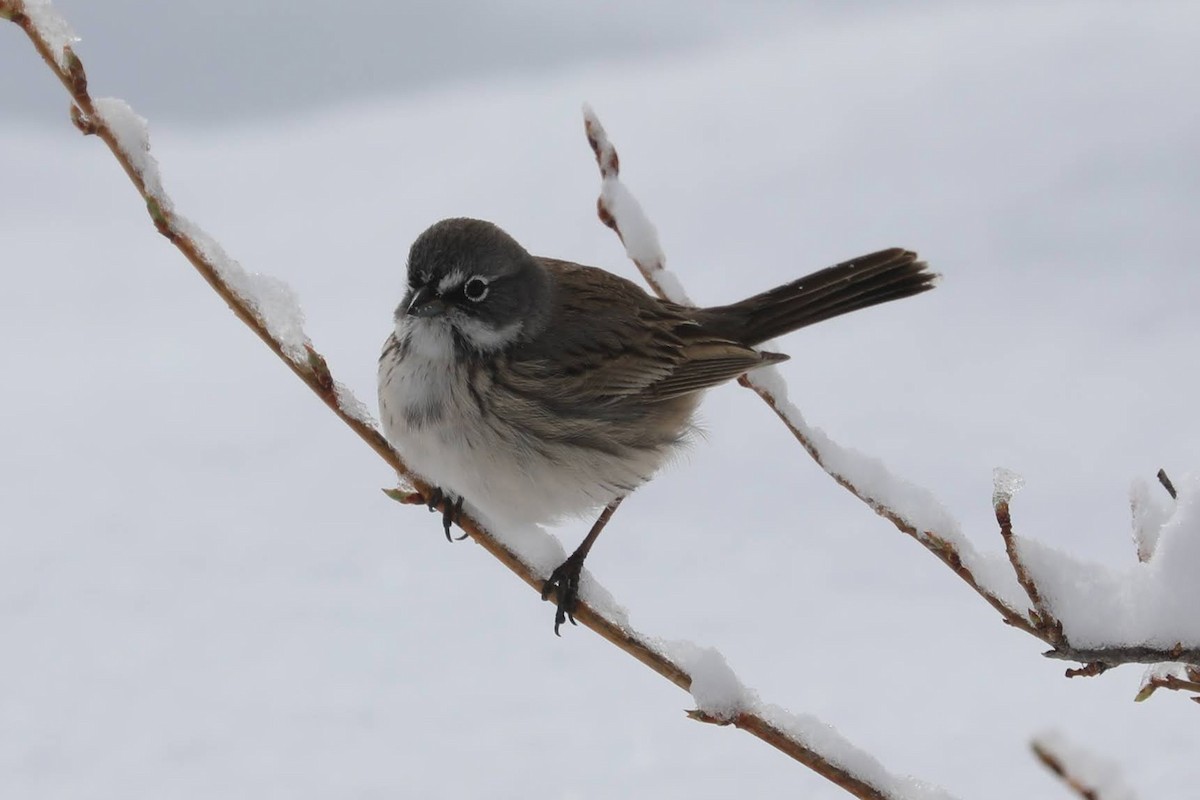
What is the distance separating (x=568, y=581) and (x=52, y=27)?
2.06 m

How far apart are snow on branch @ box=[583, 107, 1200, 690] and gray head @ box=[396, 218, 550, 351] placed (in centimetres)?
159

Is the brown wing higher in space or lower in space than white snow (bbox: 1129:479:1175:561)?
higher

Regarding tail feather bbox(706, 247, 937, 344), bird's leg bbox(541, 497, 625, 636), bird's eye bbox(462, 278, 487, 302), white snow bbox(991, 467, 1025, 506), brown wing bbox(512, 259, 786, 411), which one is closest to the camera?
white snow bbox(991, 467, 1025, 506)

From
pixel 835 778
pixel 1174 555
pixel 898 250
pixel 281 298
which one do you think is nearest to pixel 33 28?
pixel 281 298

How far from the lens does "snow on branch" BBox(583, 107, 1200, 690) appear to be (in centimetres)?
198

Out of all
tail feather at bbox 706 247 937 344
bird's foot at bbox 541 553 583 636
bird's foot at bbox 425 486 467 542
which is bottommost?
bird's foot at bbox 541 553 583 636

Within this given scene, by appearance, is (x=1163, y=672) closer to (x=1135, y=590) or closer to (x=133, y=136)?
(x=1135, y=590)

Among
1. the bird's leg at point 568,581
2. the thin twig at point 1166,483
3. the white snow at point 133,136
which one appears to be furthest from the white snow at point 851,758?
the white snow at point 133,136

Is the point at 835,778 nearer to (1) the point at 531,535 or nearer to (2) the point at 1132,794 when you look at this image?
(2) the point at 1132,794

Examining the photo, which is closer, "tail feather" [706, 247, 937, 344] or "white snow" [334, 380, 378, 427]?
"white snow" [334, 380, 378, 427]

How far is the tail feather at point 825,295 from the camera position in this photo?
14.4ft

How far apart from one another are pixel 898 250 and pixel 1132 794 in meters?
2.75

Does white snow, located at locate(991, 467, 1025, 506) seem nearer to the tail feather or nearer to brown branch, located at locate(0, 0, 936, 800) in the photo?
brown branch, located at locate(0, 0, 936, 800)

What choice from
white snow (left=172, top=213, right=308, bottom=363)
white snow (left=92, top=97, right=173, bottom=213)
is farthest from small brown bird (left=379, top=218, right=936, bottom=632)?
white snow (left=92, top=97, right=173, bottom=213)
